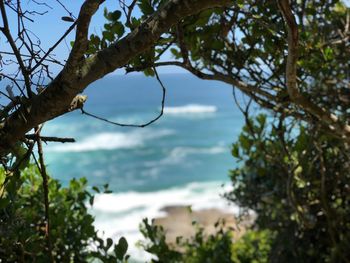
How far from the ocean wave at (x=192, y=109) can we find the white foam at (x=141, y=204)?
1623 cm

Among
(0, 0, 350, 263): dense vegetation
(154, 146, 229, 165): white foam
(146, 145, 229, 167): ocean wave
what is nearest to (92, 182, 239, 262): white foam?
(146, 145, 229, 167): ocean wave

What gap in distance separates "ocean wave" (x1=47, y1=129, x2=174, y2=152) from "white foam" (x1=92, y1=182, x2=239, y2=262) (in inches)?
260

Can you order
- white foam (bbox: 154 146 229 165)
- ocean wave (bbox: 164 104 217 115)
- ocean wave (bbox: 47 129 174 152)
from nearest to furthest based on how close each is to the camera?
white foam (bbox: 154 146 229 165) → ocean wave (bbox: 47 129 174 152) → ocean wave (bbox: 164 104 217 115)

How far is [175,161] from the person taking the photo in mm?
18891

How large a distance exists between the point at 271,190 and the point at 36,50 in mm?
3791

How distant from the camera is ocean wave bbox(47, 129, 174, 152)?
20797 millimetres

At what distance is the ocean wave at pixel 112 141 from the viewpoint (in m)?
20.8

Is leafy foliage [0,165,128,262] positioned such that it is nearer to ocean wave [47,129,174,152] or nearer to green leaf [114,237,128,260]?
green leaf [114,237,128,260]

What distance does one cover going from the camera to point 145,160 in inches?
763

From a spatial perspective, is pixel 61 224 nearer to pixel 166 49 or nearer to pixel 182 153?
pixel 166 49

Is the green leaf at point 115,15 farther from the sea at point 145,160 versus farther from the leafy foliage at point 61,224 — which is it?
the sea at point 145,160

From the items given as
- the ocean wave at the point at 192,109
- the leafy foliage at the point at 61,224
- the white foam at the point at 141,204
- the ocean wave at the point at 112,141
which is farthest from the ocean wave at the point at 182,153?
the leafy foliage at the point at 61,224

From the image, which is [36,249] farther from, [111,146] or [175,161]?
[111,146]

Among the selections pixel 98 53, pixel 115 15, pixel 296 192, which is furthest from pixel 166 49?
pixel 296 192
